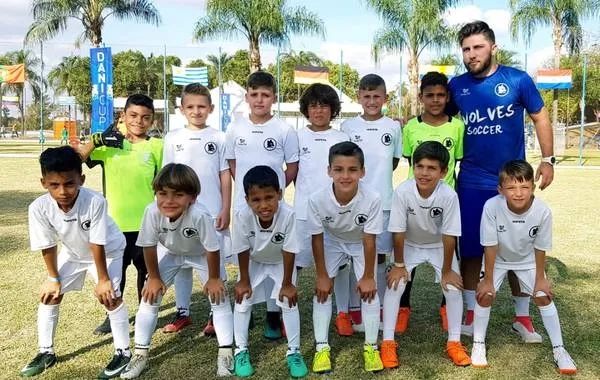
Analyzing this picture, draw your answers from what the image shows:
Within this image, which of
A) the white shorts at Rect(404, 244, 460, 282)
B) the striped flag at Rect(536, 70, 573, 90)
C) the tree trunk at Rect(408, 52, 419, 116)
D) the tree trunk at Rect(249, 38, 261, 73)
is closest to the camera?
the white shorts at Rect(404, 244, 460, 282)

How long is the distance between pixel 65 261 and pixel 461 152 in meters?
3.01

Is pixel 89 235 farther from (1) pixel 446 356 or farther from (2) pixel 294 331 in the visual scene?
(1) pixel 446 356

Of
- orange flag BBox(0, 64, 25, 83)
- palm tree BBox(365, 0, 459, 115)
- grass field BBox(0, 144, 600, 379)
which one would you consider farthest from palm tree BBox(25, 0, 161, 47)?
→ grass field BBox(0, 144, 600, 379)

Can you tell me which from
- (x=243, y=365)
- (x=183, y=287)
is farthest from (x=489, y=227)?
(x=183, y=287)

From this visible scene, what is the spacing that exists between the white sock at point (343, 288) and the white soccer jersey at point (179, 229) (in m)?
1.10

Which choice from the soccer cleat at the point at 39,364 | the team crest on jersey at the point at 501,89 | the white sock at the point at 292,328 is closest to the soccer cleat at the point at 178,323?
the soccer cleat at the point at 39,364

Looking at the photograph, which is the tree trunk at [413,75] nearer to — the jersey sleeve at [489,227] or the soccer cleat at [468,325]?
the soccer cleat at [468,325]

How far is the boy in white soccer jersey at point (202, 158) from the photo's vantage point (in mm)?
4094

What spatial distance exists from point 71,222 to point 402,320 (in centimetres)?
256

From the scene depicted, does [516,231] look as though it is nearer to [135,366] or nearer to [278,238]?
[278,238]

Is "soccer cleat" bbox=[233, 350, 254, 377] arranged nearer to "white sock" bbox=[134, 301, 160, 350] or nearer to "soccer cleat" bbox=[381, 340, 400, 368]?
"white sock" bbox=[134, 301, 160, 350]

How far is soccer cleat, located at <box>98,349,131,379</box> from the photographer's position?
129 inches

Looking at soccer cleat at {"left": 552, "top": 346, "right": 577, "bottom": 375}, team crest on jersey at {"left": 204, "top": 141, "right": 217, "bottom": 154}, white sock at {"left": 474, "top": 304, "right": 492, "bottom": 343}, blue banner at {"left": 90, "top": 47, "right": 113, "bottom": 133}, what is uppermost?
blue banner at {"left": 90, "top": 47, "right": 113, "bottom": 133}

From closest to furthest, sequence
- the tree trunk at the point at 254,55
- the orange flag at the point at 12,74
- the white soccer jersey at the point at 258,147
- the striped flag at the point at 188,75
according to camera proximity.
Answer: the white soccer jersey at the point at 258,147
the tree trunk at the point at 254,55
the orange flag at the point at 12,74
the striped flag at the point at 188,75
